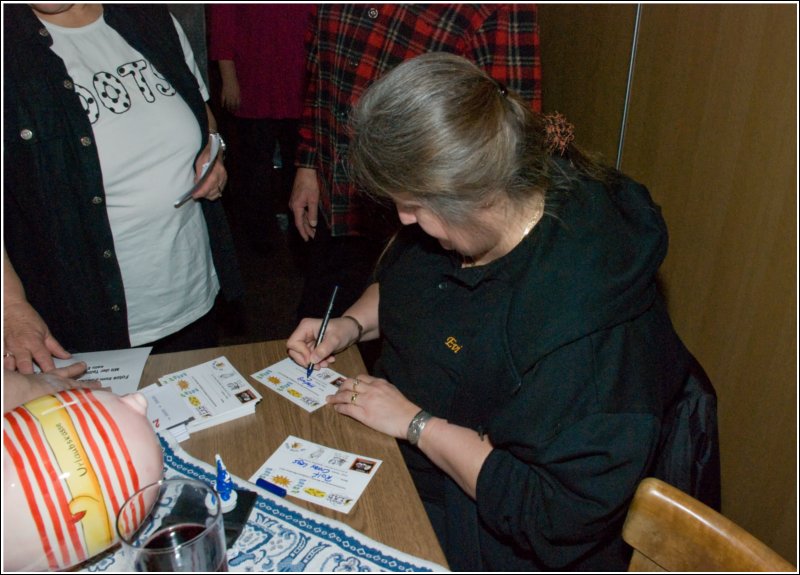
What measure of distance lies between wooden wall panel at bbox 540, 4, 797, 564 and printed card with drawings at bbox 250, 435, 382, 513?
0.98 metres

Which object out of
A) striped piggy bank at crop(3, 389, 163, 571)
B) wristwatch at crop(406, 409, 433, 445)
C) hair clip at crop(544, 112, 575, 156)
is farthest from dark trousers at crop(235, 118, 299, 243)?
striped piggy bank at crop(3, 389, 163, 571)

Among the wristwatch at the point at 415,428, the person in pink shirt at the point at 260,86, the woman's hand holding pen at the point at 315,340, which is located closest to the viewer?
the wristwatch at the point at 415,428

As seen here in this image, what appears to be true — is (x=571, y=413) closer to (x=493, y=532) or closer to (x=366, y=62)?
(x=493, y=532)

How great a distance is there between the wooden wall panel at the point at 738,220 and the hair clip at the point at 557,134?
53 cm

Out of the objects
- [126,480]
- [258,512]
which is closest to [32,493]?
[126,480]

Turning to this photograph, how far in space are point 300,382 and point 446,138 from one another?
0.61 metres

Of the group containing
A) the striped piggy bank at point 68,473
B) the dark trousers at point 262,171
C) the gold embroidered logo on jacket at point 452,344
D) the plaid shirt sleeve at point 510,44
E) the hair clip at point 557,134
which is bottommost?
the dark trousers at point 262,171

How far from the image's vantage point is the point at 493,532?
3.98 feet

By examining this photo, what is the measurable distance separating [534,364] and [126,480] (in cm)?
63

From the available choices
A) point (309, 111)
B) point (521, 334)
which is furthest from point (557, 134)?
point (309, 111)

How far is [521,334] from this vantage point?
1098 mm

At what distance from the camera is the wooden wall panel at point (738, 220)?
146cm

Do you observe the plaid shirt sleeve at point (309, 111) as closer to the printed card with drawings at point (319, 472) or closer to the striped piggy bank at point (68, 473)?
the printed card with drawings at point (319, 472)

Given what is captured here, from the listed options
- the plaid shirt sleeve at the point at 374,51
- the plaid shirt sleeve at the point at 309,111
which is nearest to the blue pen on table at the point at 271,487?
the plaid shirt sleeve at the point at 374,51
